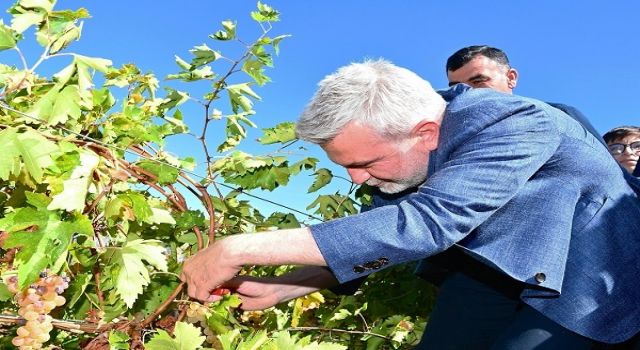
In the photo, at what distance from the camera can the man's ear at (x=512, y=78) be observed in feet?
14.7

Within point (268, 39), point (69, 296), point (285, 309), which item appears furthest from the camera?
point (285, 309)

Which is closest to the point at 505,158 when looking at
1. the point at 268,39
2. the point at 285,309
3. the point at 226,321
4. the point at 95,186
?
the point at 226,321

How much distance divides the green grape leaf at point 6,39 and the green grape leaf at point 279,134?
1.09 m

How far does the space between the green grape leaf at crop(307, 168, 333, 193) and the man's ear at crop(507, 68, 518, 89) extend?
1737 mm

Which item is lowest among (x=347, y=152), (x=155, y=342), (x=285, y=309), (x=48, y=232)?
(x=285, y=309)

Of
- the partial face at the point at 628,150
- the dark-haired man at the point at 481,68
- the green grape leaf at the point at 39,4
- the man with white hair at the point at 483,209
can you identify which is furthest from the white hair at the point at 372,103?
the partial face at the point at 628,150

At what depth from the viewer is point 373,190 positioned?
287 centimetres

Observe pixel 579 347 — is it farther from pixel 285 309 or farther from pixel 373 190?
pixel 285 309

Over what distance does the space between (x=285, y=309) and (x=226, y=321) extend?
115cm

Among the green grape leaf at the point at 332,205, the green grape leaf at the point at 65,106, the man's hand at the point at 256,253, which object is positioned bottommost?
the green grape leaf at the point at 332,205

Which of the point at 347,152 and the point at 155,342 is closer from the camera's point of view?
the point at 155,342

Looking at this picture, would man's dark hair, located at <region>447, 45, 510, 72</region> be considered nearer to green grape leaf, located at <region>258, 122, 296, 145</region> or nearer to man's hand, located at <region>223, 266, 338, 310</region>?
green grape leaf, located at <region>258, 122, 296, 145</region>

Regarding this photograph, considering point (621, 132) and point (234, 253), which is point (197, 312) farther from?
point (621, 132)

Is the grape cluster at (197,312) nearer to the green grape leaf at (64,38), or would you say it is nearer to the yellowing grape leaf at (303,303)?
the green grape leaf at (64,38)
